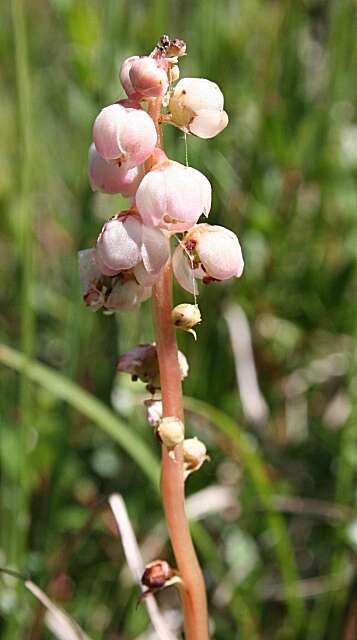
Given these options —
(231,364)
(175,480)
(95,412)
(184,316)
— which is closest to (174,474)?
(175,480)

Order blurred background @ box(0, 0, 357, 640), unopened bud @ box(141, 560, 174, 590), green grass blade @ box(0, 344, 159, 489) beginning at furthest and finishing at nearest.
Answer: blurred background @ box(0, 0, 357, 640) → green grass blade @ box(0, 344, 159, 489) → unopened bud @ box(141, 560, 174, 590)

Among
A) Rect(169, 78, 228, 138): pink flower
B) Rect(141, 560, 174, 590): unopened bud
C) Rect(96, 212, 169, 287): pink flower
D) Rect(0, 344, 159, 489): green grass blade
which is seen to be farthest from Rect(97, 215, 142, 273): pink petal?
Rect(0, 344, 159, 489): green grass blade

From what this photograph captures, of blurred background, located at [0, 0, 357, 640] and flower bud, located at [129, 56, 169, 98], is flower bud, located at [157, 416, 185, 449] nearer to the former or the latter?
flower bud, located at [129, 56, 169, 98]

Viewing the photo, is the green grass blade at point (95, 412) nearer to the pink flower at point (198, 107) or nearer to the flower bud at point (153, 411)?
the flower bud at point (153, 411)

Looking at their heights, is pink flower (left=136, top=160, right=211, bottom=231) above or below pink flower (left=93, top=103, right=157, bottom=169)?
below

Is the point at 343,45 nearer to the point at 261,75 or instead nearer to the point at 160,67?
the point at 261,75

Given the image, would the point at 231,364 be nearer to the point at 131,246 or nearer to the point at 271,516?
the point at 271,516
